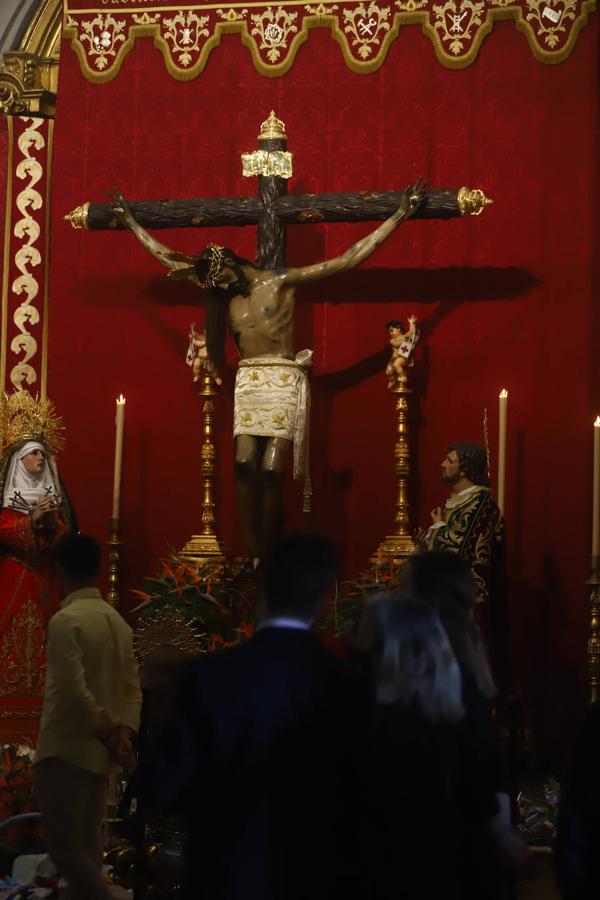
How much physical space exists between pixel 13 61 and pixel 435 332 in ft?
9.81

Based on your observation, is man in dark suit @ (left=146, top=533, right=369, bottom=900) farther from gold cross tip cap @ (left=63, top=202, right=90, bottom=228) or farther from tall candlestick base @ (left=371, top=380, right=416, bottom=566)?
gold cross tip cap @ (left=63, top=202, right=90, bottom=228)

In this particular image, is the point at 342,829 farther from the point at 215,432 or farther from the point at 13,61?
the point at 13,61

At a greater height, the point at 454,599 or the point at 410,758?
the point at 454,599

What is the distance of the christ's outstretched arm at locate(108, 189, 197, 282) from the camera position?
23.0 ft

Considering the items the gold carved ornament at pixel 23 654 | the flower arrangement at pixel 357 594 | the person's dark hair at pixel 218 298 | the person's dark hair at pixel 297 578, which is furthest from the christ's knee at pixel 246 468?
the person's dark hair at pixel 297 578

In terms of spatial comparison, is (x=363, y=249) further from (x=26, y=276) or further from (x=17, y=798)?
(x=17, y=798)

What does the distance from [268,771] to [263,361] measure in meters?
4.23

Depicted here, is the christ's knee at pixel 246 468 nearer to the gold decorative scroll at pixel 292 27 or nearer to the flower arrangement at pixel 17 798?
the flower arrangement at pixel 17 798

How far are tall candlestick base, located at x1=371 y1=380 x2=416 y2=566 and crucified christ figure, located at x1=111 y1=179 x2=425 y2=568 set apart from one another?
20.9 inches

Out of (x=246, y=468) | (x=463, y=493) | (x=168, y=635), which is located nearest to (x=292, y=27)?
(x=246, y=468)

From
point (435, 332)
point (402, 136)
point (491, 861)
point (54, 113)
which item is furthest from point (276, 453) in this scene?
point (491, 861)

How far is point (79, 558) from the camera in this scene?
4.46 m

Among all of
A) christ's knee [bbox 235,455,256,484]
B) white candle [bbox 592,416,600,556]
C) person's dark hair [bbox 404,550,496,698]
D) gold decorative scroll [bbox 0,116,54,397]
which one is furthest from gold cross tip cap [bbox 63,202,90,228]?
person's dark hair [bbox 404,550,496,698]

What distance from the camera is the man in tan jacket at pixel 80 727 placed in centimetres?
410
